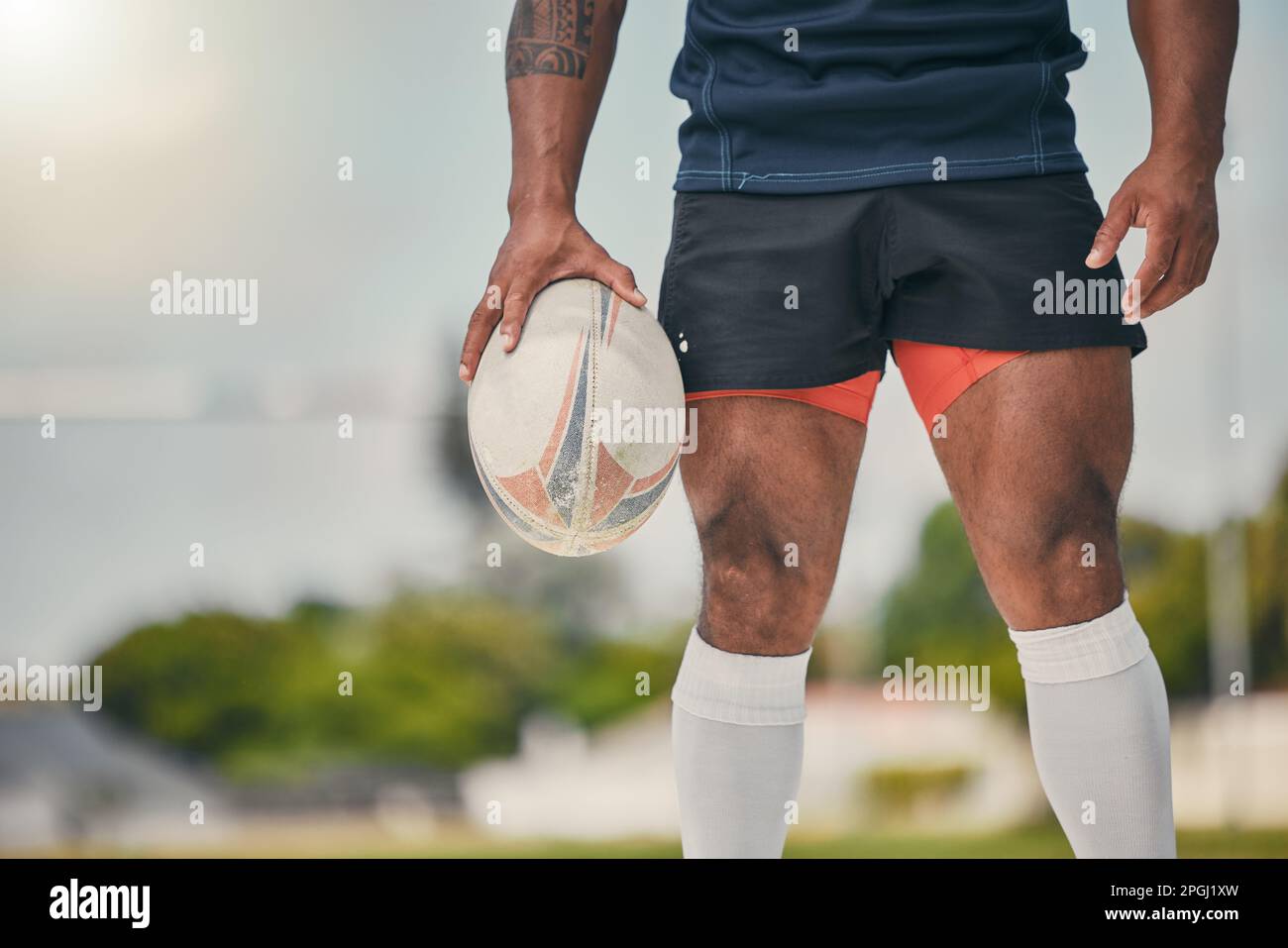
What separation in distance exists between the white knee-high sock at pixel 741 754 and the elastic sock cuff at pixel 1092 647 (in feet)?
0.79

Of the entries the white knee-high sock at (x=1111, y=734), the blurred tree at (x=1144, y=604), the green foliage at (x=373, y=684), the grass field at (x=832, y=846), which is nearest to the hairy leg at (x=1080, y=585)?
the white knee-high sock at (x=1111, y=734)

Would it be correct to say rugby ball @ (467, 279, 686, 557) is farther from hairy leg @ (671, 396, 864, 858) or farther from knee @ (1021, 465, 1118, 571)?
knee @ (1021, 465, 1118, 571)

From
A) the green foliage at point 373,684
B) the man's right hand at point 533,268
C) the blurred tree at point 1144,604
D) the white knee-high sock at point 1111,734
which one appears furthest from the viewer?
the green foliage at point 373,684

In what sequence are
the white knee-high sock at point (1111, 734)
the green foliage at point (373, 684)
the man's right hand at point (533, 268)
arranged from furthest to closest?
the green foliage at point (373, 684), the man's right hand at point (533, 268), the white knee-high sock at point (1111, 734)

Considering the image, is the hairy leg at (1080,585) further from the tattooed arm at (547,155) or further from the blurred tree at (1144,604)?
the blurred tree at (1144,604)

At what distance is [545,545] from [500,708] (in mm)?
4191

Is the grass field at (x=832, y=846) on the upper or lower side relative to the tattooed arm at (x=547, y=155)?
lower

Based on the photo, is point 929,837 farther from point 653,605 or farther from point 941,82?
point 941,82

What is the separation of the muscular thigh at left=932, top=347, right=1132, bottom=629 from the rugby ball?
294mm

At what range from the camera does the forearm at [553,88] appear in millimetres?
1190

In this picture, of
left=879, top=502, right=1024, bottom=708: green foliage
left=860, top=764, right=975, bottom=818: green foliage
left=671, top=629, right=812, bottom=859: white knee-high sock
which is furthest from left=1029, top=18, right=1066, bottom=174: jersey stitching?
left=860, top=764, right=975, bottom=818: green foliage

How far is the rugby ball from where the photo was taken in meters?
1.13

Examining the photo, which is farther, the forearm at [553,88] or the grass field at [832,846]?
the grass field at [832,846]

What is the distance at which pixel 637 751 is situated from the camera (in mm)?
5230
